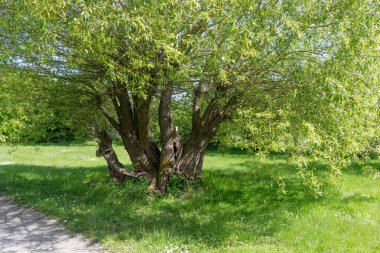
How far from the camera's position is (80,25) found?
19.6 feet

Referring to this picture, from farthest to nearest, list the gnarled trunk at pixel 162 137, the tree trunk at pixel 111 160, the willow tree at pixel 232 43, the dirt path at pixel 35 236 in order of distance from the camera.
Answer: the tree trunk at pixel 111 160, the gnarled trunk at pixel 162 137, the dirt path at pixel 35 236, the willow tree at pixel 232 43

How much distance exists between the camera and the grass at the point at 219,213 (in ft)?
22.0

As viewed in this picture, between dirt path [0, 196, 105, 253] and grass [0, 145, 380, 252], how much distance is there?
0.28 meters

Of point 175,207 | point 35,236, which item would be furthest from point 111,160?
point 35,236

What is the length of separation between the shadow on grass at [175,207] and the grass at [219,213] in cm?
2

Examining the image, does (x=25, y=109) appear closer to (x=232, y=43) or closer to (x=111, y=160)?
(x=111, y=160)

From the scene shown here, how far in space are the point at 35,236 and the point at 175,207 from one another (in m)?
3.13

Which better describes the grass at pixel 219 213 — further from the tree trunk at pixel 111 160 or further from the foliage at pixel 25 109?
the foliage at pixel 25 109

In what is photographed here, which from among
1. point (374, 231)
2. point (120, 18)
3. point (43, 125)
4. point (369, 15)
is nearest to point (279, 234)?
point (374, 231)

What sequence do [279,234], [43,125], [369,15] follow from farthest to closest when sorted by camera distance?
[43,125] < [279,234] < [369,15]

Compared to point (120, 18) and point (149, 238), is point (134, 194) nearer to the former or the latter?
point (149, 238)

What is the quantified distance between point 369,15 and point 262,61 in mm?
1860

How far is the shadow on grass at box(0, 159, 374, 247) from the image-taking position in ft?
23.9

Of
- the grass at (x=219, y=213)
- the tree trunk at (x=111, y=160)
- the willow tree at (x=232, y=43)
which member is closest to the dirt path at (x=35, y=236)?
the grass at (x=219, y=213)
